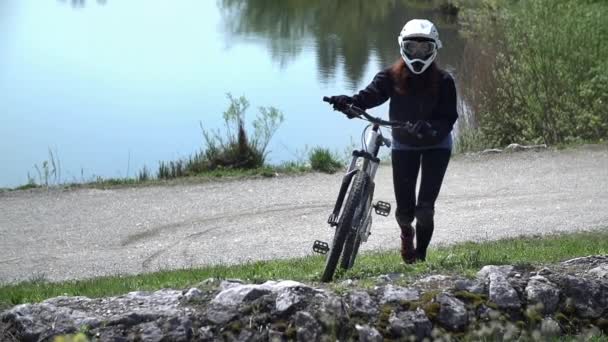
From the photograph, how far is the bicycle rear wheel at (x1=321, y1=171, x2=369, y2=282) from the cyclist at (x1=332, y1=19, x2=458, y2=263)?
437 mm

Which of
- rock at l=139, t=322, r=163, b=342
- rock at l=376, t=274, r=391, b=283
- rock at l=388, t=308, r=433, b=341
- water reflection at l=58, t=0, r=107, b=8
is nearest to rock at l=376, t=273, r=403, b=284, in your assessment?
rock at l=376, t=274, r=391, b=283

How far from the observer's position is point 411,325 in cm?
530

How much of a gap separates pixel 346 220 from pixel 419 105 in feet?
2.87

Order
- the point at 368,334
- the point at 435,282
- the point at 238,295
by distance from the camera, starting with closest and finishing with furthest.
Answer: the point at 368,334 → the point at 238,295 → the point at 435,282

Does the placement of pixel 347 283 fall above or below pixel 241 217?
above

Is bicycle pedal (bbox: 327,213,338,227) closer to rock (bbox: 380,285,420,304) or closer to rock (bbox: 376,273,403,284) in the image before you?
rock (bbox: 376,273,403,284)

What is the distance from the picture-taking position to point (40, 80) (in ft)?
82.8

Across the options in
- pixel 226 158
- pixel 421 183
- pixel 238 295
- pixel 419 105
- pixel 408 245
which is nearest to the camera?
pixel 238 295

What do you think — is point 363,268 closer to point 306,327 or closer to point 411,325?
point 411,325

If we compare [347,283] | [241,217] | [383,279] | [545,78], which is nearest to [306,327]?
[347,283]

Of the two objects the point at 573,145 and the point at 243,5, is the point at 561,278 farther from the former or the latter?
the point at 243,5

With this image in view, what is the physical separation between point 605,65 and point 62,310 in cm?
1436

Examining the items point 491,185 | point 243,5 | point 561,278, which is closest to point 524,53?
point 491,185

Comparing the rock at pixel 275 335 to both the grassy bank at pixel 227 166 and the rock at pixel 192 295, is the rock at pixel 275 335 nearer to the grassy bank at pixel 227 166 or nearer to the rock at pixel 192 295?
the rock at pixel 192 295
